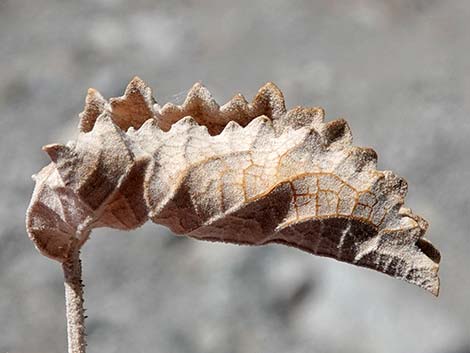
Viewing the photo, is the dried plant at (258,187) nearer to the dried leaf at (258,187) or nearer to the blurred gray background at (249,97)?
the dried leaf at (258,187)

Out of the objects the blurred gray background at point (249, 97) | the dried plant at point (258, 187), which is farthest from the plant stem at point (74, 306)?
the blurred gray background at point (249, 97)

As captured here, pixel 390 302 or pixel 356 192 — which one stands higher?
pixel 390 302

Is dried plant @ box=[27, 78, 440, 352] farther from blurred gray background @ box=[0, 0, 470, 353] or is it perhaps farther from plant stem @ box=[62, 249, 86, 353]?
blurred gray background @ box=[0, 0, 470, 353]

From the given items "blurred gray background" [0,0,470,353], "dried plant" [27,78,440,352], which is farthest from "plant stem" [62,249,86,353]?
"blurred gray background" [0,0,470,353]

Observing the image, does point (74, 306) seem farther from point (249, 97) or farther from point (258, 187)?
point (249, 97)

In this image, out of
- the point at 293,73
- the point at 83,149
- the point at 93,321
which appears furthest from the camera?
the point at 293,73

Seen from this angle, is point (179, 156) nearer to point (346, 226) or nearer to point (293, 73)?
point (346, 226)

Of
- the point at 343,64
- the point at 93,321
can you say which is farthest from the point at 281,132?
the point at 343,64
